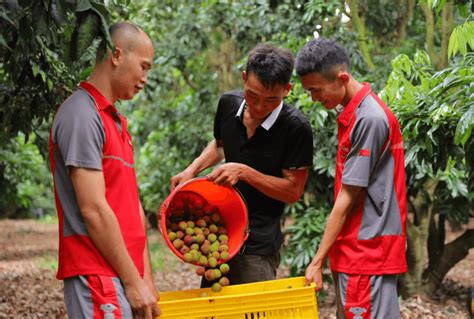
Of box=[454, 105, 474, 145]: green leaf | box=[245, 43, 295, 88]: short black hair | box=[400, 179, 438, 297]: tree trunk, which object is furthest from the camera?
box=[400, 179, 438, 297]: tree trunk

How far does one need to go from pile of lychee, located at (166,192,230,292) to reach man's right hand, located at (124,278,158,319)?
1.88 ft

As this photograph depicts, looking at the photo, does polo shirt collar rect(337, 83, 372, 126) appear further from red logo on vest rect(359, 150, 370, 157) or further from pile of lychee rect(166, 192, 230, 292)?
pile of lychee rect(166, 192, 230, 292)

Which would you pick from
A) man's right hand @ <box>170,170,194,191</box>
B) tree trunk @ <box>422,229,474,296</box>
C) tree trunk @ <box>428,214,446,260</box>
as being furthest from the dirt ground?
man's right hand @ <box>170,170,194,191</box>

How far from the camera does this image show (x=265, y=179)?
3529 millimetres

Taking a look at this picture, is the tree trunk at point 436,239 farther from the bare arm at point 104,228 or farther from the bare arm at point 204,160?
the bare arm at point 104,228

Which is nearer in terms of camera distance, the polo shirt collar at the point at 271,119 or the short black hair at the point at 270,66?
the short black hair at the point at 270,66

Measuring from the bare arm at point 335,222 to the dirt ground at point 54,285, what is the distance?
3.63 m

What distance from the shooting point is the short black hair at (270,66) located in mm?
3426

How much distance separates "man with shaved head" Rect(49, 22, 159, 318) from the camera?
256 cm

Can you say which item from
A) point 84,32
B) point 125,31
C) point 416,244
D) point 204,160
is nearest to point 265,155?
A: point 204,160

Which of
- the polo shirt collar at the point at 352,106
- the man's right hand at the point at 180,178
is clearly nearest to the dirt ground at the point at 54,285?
the man's right hand at the point at 180,178

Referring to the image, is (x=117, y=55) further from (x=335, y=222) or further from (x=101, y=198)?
(x=335, y=222)

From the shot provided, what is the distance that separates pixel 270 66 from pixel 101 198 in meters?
1.20

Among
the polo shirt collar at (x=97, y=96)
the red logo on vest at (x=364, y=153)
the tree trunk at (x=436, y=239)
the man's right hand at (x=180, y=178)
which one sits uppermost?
the polo shirt collar at (x=97, y=96)
